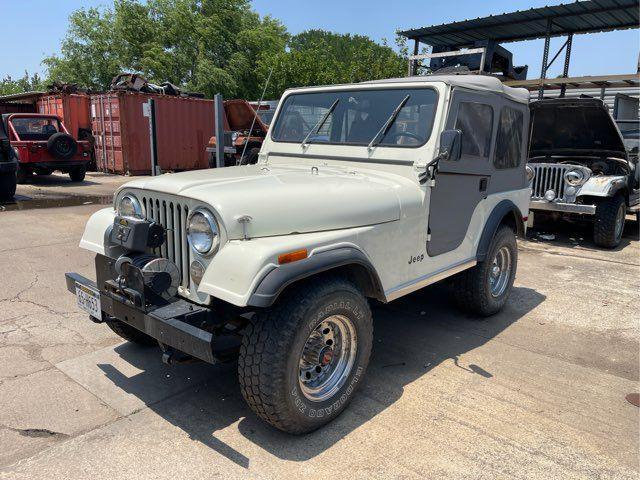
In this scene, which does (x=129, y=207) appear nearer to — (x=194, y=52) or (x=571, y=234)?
(x=571, y=234)

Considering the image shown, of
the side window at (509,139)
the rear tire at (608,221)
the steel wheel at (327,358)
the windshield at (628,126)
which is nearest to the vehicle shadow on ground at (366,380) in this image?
the steel wheel at (327,358)

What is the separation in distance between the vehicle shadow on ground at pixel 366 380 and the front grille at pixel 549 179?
358 centimetres

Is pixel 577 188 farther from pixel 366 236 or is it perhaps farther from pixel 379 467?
pixel 379 467

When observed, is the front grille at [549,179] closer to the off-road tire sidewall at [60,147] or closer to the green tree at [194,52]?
the off-road tire sidewall at [60,147]

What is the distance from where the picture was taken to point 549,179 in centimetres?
802

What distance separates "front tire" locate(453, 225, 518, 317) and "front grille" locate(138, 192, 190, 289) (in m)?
2.59

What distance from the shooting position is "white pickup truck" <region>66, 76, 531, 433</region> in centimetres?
254

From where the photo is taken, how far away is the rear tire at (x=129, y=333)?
3.65m

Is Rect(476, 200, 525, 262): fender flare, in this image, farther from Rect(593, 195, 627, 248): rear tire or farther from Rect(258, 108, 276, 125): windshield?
Rect(258, 108, 276, 125): windshield

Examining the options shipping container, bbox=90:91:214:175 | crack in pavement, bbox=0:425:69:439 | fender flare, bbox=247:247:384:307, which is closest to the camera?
fender flare, bbox=247:247:384:307

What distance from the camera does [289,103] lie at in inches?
177

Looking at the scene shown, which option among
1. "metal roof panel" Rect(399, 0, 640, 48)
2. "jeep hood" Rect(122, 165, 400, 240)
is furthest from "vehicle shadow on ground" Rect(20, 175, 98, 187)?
"jeep hood" Rect(122, 165, 400, 240)

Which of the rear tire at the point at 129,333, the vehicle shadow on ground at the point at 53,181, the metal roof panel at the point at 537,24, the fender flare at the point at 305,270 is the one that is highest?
the metal roof panel at the point at 537,24

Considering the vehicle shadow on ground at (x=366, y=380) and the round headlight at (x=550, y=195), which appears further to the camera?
the round headlight at (x=550, y=195)
